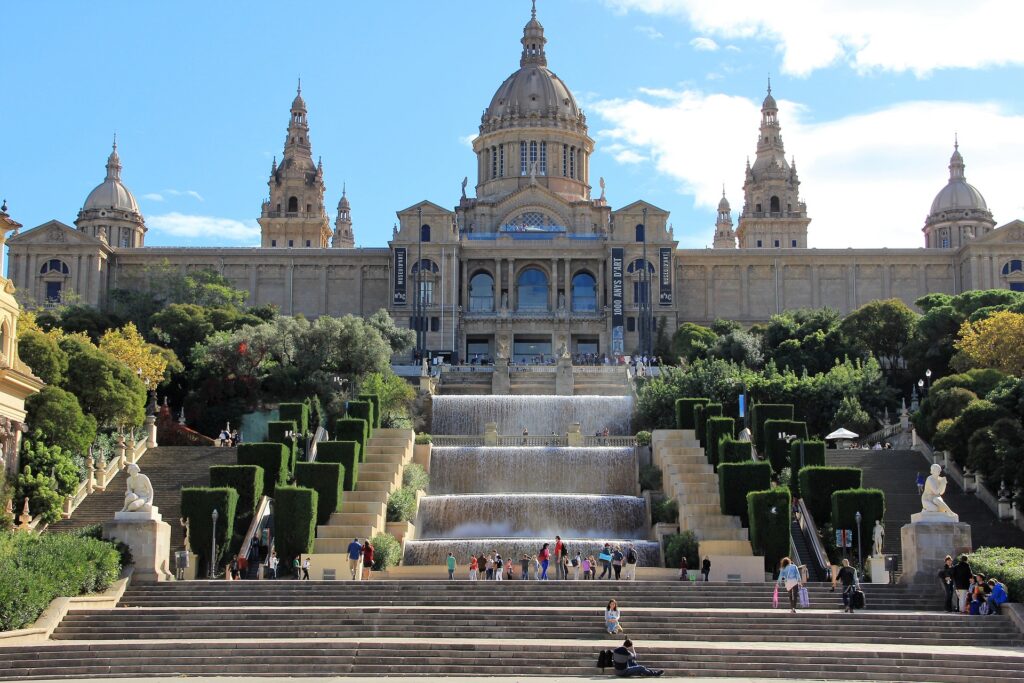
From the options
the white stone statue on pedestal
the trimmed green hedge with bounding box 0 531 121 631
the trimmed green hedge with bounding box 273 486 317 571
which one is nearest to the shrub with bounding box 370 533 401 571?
the trimmed green hedge with bounding box 273 486 317 571

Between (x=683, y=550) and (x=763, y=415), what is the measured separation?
44.4 ft

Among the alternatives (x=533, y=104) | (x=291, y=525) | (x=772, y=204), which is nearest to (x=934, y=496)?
(x=291, y=525)

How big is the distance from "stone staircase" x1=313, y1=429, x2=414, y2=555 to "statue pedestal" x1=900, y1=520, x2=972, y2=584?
1648cm

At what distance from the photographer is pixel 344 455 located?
46562 millimetres

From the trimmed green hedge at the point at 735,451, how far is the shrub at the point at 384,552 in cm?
1164

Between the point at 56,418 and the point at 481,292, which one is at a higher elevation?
the point at 481,292

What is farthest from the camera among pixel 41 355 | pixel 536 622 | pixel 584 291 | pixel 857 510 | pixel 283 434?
pixel 584 291

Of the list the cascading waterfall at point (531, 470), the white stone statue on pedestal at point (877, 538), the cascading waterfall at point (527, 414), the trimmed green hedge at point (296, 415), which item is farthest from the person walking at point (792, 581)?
the cascading waterfall at point (527, 414)

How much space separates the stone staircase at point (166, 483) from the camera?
44.0m

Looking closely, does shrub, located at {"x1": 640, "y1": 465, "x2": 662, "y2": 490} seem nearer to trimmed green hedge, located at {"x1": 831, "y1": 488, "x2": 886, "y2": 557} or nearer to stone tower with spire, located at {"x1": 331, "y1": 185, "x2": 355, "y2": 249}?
trimmed green hedge, located at {"x1": 831, "y1": 488, "x2": 886, "y2": 557}

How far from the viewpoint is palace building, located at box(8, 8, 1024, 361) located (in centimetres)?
9331

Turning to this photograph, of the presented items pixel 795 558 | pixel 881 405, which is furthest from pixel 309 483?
pixel 881 405

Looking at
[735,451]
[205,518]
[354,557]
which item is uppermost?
[735,451]

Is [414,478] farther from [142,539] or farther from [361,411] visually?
[142,539]
